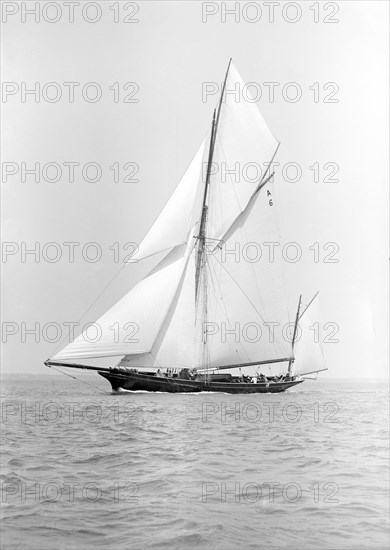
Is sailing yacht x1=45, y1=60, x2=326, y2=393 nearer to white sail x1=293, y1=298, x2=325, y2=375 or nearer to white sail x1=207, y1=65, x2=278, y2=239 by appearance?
white sail x1=207, y1=65, x2=278, y2=239

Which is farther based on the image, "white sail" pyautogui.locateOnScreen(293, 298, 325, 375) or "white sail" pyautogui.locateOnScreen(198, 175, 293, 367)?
"white sail" pyautogui.locateOnScreen(293, 298, 325, 375)

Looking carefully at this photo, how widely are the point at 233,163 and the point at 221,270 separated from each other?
157 inches

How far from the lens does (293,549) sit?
550cm

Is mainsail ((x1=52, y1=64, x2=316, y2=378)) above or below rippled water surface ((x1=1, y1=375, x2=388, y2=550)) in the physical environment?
above

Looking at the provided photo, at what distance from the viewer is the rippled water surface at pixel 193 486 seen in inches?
227

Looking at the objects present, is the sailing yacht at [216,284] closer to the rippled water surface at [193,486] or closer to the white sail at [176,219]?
the white sail at [176,219]

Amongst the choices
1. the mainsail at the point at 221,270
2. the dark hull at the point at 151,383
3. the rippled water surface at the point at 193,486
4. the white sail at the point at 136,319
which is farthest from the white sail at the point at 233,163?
the rippled water surface at the point at 193,486

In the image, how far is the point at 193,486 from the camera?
7.42 meters

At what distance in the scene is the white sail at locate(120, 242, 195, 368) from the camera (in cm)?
2287

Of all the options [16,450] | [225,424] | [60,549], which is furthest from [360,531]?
[225,424]

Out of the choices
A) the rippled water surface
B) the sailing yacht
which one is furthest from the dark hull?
the rippled water surface

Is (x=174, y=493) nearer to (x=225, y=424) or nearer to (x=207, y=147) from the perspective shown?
(x=225, y=424)

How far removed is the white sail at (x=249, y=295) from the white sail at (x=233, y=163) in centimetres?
51

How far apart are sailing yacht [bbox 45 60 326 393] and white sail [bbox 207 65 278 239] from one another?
0.12ft
